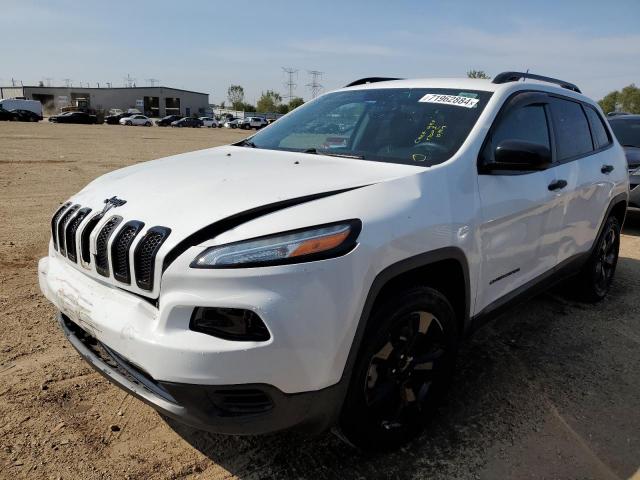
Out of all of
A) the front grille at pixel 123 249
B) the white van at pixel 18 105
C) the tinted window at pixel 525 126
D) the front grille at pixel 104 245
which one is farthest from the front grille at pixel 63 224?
the white van at pixel 18 105

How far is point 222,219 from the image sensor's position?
2016mm

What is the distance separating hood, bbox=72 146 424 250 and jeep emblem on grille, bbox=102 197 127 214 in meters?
0.03

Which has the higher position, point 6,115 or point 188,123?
point 6,115

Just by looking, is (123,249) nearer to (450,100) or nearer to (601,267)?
(450,100)

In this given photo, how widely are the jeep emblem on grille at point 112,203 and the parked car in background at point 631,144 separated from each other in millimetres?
7274

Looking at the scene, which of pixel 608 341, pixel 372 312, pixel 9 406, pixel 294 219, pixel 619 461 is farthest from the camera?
pixel 608 341

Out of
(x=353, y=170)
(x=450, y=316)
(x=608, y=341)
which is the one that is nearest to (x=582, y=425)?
(x=450, y=316)

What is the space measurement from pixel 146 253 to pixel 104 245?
0.30 metres

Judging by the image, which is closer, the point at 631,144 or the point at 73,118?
the point at 631,144

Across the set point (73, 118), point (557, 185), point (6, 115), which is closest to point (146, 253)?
point (557, 185)

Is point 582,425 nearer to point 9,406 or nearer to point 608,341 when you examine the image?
point 608,341

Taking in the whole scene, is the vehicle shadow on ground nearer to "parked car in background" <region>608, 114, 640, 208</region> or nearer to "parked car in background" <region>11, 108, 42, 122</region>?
"parked car in background" <region>608, 114, 640, 208</region>

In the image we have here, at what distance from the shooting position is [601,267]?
15.3 feet

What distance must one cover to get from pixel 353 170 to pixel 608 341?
2.63m
